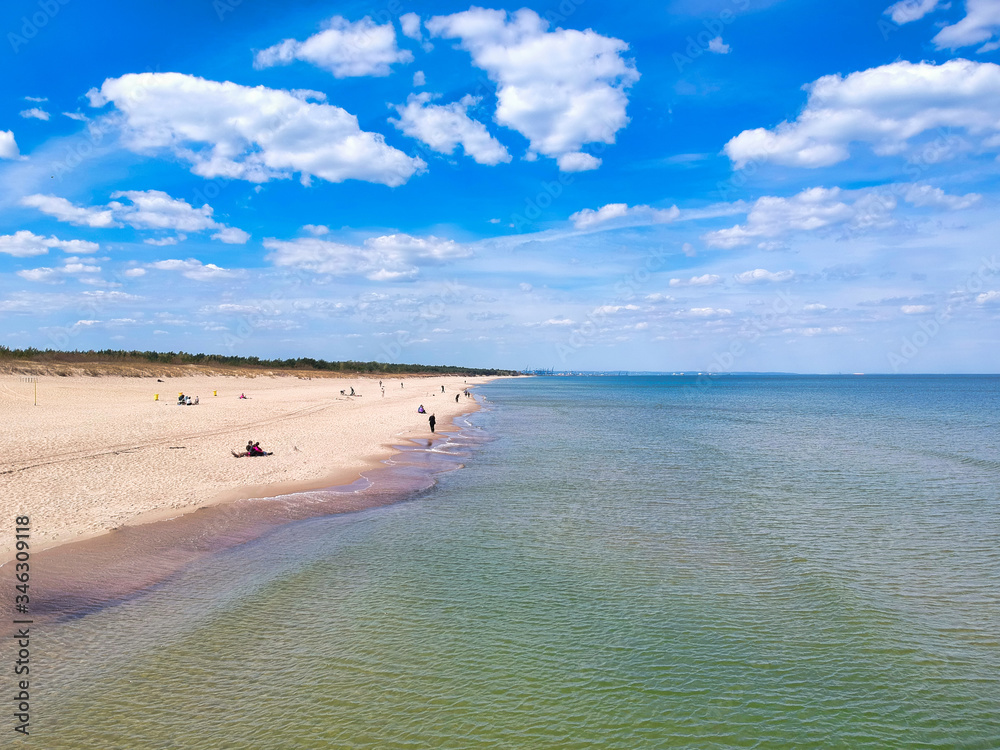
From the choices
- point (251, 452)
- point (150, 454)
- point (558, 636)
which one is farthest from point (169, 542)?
point (251, 452)

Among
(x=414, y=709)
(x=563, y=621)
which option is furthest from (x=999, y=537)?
(x=414, y=709)

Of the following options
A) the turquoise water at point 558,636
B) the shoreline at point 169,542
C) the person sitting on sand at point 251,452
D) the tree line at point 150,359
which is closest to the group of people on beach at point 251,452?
the person sitting on sand at point 251,452

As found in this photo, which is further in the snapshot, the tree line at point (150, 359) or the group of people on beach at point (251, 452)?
the tree line at point (150, 359)

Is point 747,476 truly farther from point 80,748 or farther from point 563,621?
point 80,748

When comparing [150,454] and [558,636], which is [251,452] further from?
[558,636]

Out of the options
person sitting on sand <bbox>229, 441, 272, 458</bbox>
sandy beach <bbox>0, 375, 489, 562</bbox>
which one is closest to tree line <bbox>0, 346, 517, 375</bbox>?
sandy beach <bbox>0, 375, 489, 562</bbox>

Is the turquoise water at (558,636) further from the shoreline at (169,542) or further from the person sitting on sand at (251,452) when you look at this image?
the person sitting on sand at (251,452)

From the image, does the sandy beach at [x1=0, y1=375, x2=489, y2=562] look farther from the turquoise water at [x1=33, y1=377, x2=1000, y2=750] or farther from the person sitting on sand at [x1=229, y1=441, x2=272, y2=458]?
the turquoise water at [x1=33, y1=377, x2=1000, y2=750]
